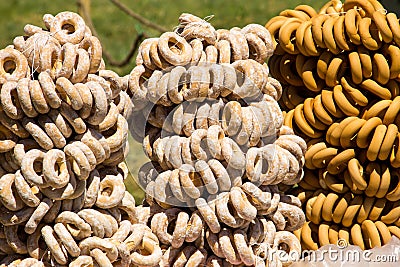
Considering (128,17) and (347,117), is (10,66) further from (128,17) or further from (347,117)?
(128,17)

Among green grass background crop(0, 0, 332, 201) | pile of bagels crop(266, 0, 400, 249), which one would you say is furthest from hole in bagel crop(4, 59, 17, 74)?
green grass background crop(0, 0, 332, 201)

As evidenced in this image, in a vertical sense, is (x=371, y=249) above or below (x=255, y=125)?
below

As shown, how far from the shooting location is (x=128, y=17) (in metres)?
4.50

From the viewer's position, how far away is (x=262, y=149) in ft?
3.60

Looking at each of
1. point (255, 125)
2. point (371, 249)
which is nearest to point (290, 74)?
point (255, 125)

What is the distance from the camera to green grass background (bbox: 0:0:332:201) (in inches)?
160

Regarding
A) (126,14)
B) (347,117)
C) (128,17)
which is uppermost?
(347,117)

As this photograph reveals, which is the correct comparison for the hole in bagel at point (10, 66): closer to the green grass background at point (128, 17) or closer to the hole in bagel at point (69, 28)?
the hole in bagel at point (69, 28)

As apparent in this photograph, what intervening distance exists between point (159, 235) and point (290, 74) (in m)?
0.41

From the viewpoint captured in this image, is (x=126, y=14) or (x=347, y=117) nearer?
(x=347, y=117)

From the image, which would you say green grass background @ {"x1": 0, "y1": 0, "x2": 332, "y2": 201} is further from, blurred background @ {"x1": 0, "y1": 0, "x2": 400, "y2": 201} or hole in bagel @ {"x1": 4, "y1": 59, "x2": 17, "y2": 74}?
hole in bagel @ {"x1": 4, "y1": 59, "x2": 17, "y2": 74}

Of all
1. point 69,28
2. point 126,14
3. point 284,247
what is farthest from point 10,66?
point 126,14

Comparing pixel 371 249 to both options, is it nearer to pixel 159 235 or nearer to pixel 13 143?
pixel 159 235

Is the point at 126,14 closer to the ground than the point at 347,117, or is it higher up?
closer to the ground
